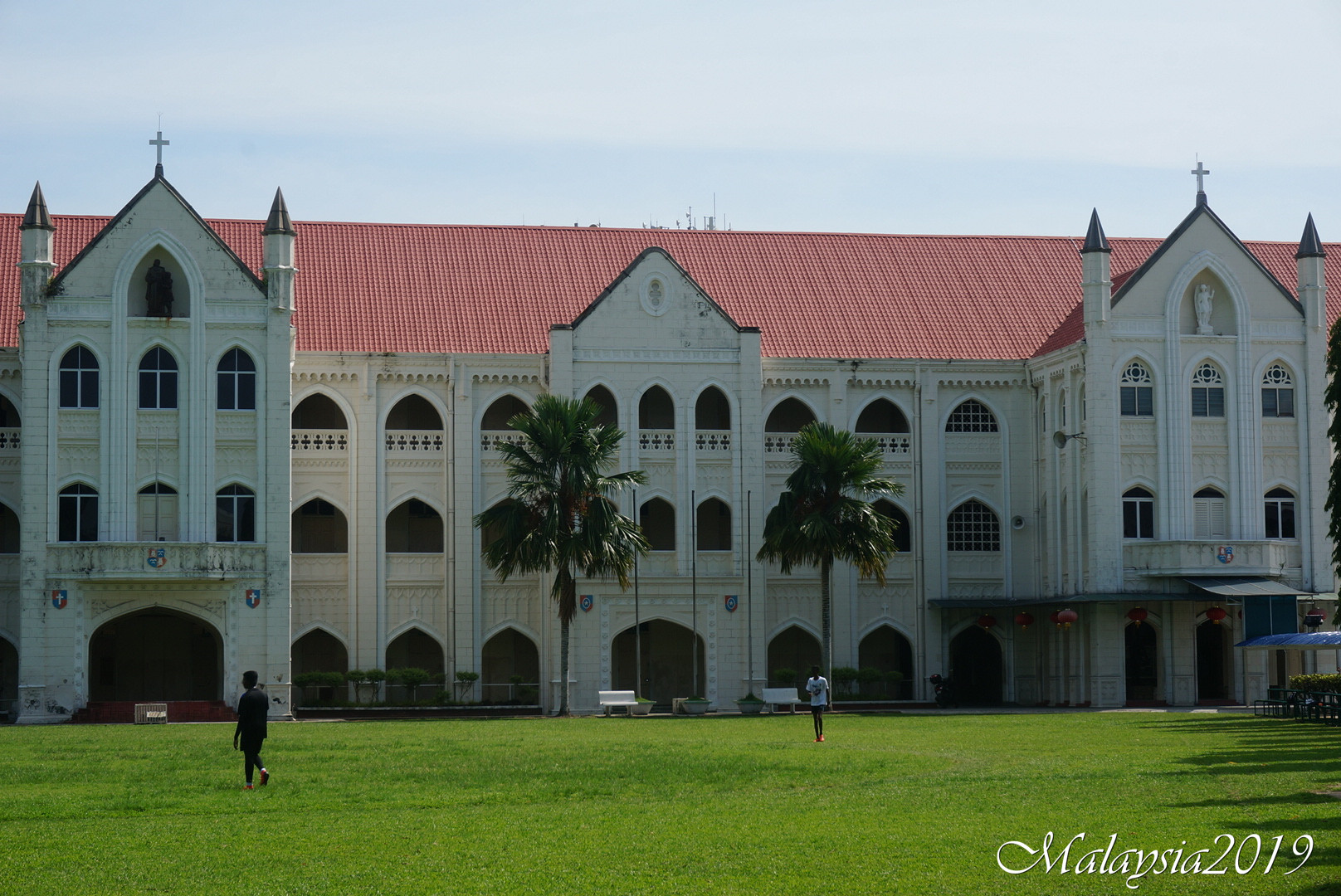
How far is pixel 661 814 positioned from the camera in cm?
1986

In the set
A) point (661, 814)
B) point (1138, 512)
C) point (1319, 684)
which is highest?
point (1138, 512)

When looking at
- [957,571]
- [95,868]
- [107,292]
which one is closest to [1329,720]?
[957,571]

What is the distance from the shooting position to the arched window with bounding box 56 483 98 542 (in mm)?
48000

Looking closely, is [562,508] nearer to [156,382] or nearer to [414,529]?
[414,529]

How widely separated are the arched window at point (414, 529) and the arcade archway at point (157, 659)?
20.3 ft

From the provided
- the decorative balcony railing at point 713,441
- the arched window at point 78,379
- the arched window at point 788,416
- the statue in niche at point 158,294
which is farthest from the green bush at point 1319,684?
the arched window at point 78,379

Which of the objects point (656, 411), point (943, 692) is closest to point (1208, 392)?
point (943, 692)

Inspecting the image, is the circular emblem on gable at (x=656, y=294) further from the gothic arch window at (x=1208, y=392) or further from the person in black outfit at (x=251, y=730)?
the person in black outfit at (x=251, y=730)

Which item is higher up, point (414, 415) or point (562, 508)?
point (414, 415)

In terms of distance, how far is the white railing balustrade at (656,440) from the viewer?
5320 cm

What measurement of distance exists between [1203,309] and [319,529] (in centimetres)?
2807

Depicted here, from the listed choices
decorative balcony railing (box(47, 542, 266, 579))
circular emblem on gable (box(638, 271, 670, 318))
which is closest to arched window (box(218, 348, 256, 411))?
decorative balcony railing (box(47, 542, 266, 579))

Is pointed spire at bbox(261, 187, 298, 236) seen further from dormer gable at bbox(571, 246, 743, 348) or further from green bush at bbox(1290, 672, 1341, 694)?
→ green bush at bbox(1290, 672, 1341, 694)

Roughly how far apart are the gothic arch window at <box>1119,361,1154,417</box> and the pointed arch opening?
770 inches
